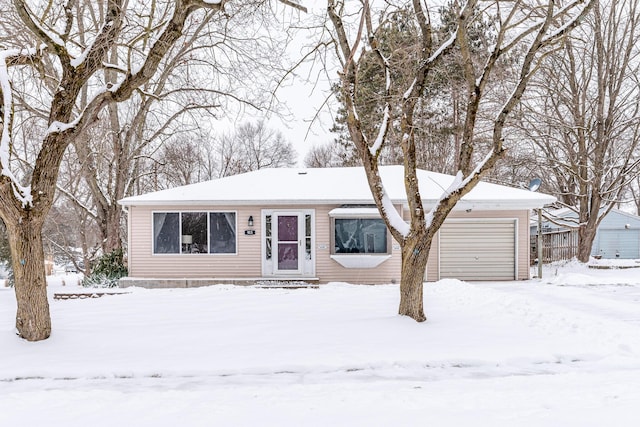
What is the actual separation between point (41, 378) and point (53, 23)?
4.73m

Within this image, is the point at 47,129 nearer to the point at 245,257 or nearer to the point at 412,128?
the point at 412,128

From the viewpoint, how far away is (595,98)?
627 inches

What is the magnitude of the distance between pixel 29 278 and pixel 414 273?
509 cm

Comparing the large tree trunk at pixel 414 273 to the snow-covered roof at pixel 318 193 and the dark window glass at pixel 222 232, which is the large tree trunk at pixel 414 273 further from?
the dark window glass at pixel 222 232

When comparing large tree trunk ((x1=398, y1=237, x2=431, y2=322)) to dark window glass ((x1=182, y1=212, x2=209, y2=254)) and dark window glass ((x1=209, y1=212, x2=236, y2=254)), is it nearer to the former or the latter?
dark window glass ((x1=209, y1=212, x2=236, y2=254))

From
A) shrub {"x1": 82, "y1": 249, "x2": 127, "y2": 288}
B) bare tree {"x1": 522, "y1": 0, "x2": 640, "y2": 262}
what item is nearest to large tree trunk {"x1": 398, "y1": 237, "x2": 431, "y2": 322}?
shrub {"x1": 82, "y1": 249, "x2": 127, "y2": 288}

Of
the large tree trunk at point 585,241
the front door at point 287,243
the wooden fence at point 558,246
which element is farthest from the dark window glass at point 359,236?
Answer: the wooden fence at point 558,246

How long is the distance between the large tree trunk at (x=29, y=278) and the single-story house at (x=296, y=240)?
6.45 meters

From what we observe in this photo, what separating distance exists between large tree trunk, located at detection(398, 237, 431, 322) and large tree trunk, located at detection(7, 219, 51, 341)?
480 cm

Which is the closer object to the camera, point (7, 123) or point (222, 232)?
point (7, 123)

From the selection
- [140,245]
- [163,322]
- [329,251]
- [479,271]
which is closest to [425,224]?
[163,322]

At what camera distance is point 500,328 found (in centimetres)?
624

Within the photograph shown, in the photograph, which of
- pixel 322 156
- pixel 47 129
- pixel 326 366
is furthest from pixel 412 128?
pixel 322 156

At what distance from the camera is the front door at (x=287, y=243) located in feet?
40.0
